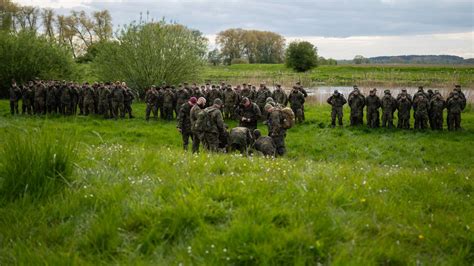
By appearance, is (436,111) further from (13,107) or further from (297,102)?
(13,107)

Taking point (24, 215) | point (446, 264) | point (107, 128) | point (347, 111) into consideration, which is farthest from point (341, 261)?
point (347, 111)

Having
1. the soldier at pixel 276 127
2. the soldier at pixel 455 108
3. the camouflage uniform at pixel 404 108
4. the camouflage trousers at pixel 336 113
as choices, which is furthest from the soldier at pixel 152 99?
the soldier at pixel 455 108

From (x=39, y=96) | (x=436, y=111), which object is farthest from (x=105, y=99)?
(x=436, y=111)

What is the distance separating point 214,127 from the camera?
13039 millimetres

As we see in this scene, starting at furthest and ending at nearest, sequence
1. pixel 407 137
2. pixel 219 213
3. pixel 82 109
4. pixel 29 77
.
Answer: pixel 29 77 < pixel 82 109 < pixel 407 137 < pixel 219 213

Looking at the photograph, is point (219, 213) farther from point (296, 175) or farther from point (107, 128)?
point (107, 128)

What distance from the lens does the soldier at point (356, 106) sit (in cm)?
2010

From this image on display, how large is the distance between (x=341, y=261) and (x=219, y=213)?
4.76 feet

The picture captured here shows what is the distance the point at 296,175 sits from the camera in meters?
6.39

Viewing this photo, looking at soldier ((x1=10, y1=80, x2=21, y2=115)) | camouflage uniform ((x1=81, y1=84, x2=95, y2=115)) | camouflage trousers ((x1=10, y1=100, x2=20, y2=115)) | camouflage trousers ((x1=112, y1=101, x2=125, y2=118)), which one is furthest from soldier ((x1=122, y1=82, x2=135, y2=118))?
camouflage trousers ((x1=10, y1=100, x2=20, y2=115))

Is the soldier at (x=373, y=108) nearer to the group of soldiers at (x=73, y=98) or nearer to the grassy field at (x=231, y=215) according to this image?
the group of soldiers at (x=73, y=98)

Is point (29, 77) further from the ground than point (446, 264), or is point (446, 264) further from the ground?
point (29, 77)

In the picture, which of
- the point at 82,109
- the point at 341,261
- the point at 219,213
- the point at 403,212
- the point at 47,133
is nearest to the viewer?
the point at 341,261

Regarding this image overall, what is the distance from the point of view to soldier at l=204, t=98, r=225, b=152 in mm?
12961
